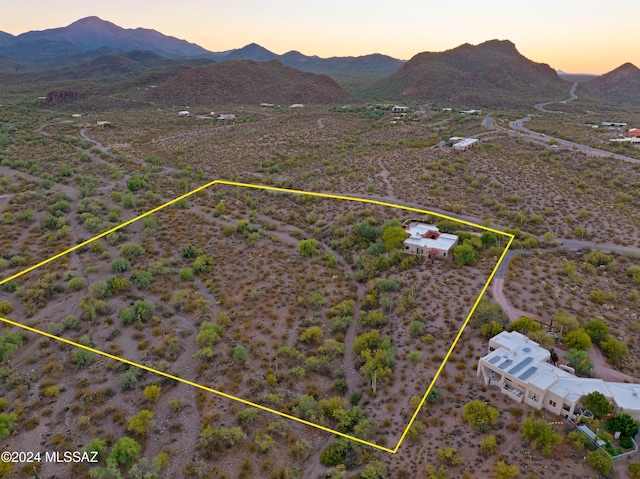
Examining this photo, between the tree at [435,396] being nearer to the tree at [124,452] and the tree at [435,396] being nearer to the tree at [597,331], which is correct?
the tree at [597,331]

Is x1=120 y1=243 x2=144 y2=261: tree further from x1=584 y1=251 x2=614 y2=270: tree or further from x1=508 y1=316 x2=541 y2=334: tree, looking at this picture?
x1=584 y1=251 x2=614 y2=270: tree

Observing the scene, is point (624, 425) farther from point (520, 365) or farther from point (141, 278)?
point (141, 278)

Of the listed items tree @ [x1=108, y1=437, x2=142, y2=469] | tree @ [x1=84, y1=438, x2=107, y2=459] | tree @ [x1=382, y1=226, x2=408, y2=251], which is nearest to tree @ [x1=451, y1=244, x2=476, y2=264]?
tree @ [x1=382, y1=226, x2=408, y2=251]

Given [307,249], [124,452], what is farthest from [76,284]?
[307,249]

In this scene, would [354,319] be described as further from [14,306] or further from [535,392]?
[14,306]

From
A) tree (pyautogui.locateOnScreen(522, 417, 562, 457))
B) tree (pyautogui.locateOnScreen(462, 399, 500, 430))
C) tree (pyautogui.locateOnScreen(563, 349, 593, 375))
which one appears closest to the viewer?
tree (pyautogui.locateOnScreen(522, 417, 562, 457))

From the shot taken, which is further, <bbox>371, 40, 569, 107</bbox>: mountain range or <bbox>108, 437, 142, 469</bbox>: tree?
<bbox>371, 40, 569, 107</bbox>: mountain range
